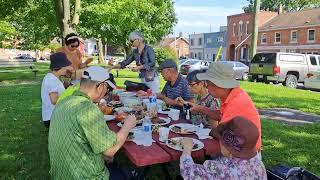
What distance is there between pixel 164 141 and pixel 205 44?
232ft

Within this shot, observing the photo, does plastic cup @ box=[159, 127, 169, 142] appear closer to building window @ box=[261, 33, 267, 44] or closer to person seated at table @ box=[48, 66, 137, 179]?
person seated at table @ box=[48, 66, 137, 179]

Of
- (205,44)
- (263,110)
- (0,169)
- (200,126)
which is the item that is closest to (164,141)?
(200,126)

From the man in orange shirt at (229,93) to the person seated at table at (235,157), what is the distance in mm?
660

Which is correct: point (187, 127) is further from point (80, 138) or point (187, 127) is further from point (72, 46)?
point (72, 46)

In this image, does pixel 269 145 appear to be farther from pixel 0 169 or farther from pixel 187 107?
pixel 0 169

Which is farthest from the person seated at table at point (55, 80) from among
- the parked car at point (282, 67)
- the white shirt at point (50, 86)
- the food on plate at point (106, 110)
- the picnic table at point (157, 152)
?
the parked car at point (282, 67)

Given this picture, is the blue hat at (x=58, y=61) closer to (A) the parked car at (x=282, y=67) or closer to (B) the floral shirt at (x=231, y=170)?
(B) the floral shirt at (x=231, y=170)

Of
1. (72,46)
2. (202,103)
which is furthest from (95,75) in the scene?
(72,46)

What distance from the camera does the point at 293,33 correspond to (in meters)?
44.5

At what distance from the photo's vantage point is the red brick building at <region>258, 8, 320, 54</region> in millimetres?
41688

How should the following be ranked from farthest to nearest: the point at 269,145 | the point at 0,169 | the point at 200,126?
1. the point at 269,145
2. the point at 0,169
3. the point at 200,126

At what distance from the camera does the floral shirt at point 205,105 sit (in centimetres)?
447

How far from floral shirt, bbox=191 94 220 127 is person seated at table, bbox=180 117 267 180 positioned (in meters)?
1.65

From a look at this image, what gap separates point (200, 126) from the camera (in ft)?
13.3
